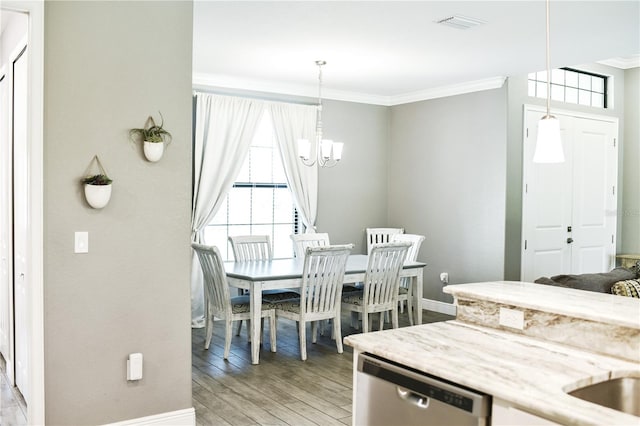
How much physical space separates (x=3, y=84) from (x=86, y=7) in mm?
1760

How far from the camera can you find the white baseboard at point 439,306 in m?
6.73

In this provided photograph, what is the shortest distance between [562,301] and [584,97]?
5.56 meters

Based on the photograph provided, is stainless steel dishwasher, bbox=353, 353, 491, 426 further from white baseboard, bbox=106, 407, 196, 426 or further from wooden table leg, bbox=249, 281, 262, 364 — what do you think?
wooden table leg, bbox=249, 281, 262, 364

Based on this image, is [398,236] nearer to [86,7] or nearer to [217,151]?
[217,151]

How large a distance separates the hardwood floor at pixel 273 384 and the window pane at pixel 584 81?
4.29 m

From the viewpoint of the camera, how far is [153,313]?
3.23 metres

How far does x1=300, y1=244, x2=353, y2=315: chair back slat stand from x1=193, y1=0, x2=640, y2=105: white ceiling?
1.69m

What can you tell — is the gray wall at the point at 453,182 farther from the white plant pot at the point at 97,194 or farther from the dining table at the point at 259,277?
the white plant pot at the point at 97,194

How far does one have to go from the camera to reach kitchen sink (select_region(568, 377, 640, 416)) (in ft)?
6.23

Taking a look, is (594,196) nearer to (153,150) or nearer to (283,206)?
(283,206)

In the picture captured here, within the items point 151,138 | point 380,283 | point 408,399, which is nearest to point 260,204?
point 380,283

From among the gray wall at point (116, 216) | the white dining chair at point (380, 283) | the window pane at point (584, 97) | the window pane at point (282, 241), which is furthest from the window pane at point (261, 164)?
the window pane at point (584, 97)

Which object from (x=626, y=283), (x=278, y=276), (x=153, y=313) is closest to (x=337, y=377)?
(x=278, y=276)

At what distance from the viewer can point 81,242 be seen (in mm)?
3012
